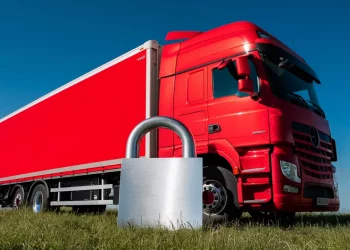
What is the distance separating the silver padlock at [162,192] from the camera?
451 cm

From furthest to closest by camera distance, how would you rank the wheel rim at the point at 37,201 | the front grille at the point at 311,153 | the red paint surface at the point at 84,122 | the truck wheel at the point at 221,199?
the wheel rim at the point at 37,201, the red paint surface at the point at 84,122, the front grille at the point at 311,153, the truck wheel at the point at 221,199

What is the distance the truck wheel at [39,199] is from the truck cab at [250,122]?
181 inches

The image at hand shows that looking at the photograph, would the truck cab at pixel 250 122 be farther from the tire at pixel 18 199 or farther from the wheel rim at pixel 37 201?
the tire at pixel 18 199

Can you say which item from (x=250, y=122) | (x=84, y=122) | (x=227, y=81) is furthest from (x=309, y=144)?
(x=84, y=122)

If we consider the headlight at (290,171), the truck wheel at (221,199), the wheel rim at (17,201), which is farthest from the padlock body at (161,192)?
the wheel rim at (17,201)

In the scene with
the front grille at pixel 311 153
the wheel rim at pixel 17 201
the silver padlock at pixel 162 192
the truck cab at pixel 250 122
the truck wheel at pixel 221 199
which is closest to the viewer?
the silver padlock at pixel 162 192

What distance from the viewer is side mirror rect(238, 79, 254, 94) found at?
17.4 feet

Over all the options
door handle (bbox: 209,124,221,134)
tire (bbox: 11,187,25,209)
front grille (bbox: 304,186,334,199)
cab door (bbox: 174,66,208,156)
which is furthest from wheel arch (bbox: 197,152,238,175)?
tire (bbox: 11,187,25,209)

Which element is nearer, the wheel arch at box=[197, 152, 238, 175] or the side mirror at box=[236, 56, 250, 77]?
the side mirror at box=[236, 56, 250, 77]

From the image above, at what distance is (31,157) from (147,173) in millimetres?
7047

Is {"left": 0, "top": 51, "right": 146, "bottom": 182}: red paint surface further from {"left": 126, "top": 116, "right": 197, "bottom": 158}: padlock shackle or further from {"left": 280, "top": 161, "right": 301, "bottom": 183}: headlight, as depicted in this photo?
{"left": 280, "top": 161, "right": 301, "bottom": 183}: headlight

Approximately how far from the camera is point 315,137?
597 cm

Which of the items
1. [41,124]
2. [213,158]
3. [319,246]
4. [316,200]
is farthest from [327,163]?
[41,124]

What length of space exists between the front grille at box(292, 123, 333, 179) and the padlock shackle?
1.70 metres
